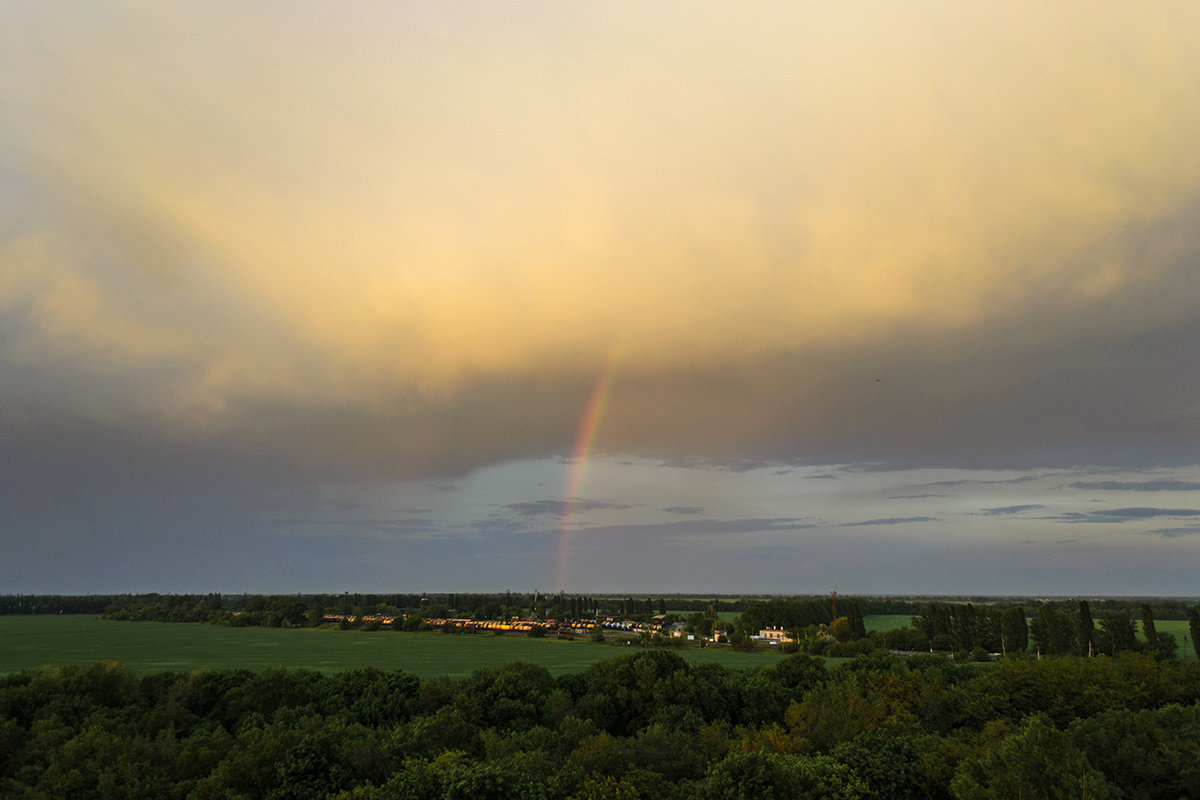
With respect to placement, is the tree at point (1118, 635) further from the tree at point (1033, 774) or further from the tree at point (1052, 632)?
the tree at point (1033, 774)

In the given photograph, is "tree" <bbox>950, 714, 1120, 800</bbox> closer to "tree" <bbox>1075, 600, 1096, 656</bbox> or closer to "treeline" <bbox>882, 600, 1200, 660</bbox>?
"treeline" <bbox>882, 600, 1200, 660</bbox>

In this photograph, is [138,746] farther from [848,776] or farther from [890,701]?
[890,701]

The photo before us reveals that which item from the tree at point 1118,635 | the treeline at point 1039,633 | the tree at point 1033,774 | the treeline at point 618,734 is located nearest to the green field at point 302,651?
the treeline at point 618,734

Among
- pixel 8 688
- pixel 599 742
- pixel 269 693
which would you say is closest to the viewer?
pixel 599 742

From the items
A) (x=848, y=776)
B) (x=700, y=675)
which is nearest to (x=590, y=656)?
(x=700, y=675)

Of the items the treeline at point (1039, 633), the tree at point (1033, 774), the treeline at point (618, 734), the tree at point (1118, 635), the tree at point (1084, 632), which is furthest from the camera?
the tree at point (1084, 632)
